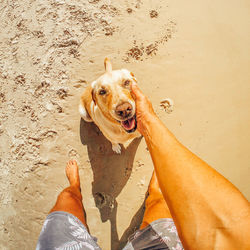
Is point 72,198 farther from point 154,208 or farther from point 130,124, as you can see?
point 130,124

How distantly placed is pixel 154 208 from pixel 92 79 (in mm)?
2389

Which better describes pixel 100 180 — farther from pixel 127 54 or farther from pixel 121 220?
pixel 127 54

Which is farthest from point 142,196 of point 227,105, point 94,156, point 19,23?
point 19,23

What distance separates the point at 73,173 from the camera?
107 inches

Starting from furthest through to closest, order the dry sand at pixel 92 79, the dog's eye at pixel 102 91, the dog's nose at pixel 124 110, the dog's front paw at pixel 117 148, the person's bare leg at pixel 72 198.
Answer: the dry sand at pixel 92 79
the dog's front paw at pixel 117 148
the person's bare leg at pixel 72 198
the dog's eye at pixel 102 91
the dog's nose at pixel 124 110

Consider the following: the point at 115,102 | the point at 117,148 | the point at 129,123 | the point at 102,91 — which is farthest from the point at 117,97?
the point at 117,148

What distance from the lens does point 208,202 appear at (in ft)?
3.59

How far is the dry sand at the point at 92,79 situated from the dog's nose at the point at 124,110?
1.16 metres

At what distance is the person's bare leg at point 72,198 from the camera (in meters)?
2.16

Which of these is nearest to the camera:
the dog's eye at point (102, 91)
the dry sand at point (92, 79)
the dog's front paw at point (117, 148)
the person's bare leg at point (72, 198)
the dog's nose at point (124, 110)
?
the dog's nose at point (124, 110)

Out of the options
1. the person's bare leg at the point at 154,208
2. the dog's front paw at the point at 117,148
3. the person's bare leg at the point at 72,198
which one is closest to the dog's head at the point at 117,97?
the dog's front paw at the point at 117,148

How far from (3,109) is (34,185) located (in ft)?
5.15

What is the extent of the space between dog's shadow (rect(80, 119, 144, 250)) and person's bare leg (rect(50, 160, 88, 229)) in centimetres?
30

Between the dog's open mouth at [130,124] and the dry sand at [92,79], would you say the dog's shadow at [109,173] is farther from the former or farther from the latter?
the dog's open mouth at [130,124]
